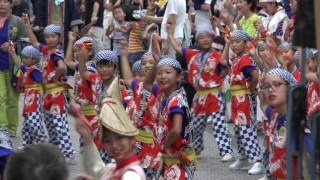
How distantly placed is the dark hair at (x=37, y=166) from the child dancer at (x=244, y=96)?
21.4 feet

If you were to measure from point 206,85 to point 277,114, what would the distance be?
3.63m

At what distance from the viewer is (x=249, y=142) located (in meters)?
10.7

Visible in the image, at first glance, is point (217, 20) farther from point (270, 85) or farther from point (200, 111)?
point (270, 85)

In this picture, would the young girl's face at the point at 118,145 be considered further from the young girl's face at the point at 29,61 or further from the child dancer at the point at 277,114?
the young girl's face at the point at 29,61

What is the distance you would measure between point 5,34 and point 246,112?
3.34 metres

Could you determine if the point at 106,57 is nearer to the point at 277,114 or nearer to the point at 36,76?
the point at 36,76

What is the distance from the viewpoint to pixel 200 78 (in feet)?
36.0

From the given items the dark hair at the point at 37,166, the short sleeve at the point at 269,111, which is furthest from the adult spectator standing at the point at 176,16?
the dark hair at the point at 37,166

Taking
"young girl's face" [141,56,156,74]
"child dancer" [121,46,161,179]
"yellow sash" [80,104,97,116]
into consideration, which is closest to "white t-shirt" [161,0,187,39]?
"yellow sash" [80,104,97,116]

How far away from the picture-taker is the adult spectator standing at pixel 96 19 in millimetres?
18250

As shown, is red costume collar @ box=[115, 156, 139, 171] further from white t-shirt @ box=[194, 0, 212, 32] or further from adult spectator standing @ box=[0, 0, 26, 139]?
white t-shirt @ box=[194, 0, 212, 32]

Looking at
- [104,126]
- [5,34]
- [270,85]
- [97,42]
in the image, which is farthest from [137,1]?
[104,126]

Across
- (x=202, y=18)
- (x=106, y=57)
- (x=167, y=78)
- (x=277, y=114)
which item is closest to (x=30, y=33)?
(x=106, y=57)

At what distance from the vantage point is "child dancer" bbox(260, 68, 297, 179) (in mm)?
7281
